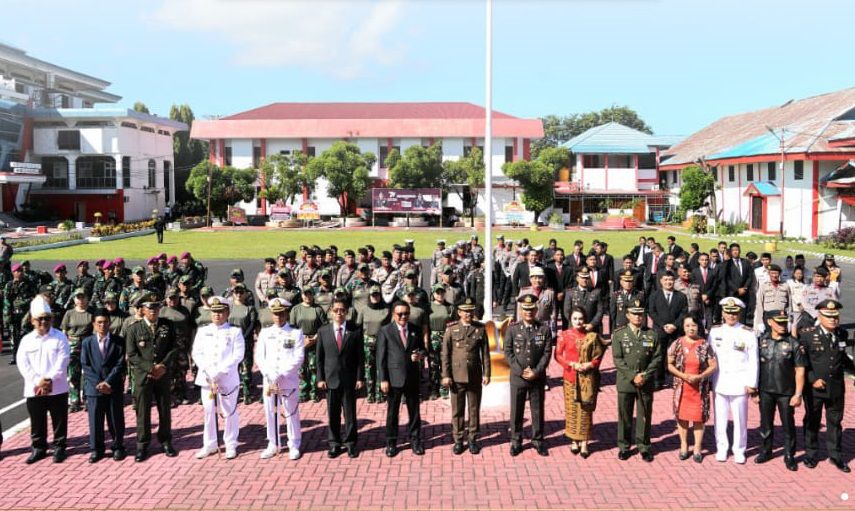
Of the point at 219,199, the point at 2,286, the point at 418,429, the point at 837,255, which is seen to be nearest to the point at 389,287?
the point at 418,429

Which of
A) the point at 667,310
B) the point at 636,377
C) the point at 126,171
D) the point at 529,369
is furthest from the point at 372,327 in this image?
the point at 126,171

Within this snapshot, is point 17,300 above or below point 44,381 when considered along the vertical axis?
above

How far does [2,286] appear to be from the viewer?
42.3 feet

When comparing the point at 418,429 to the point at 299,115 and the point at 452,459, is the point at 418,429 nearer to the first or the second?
the point at 452,459

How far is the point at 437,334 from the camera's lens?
9602mm

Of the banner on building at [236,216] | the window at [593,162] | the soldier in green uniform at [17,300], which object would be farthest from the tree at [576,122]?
the soldier in green uniform at [17,300]

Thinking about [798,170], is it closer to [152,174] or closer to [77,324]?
[77,324]

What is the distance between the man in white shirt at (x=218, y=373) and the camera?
7.59 meters

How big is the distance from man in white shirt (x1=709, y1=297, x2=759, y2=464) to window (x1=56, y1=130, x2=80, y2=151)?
58953mm

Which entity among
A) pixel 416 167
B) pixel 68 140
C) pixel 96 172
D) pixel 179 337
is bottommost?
pixel 179 337

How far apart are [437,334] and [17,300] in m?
7.40

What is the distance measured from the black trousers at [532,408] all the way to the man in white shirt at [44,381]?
188 inches

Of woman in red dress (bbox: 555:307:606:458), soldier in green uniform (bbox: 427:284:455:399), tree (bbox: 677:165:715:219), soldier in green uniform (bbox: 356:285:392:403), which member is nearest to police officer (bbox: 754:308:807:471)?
woman in red dress (bbox: 555:307:606:458)

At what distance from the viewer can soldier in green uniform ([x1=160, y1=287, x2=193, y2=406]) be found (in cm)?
927
